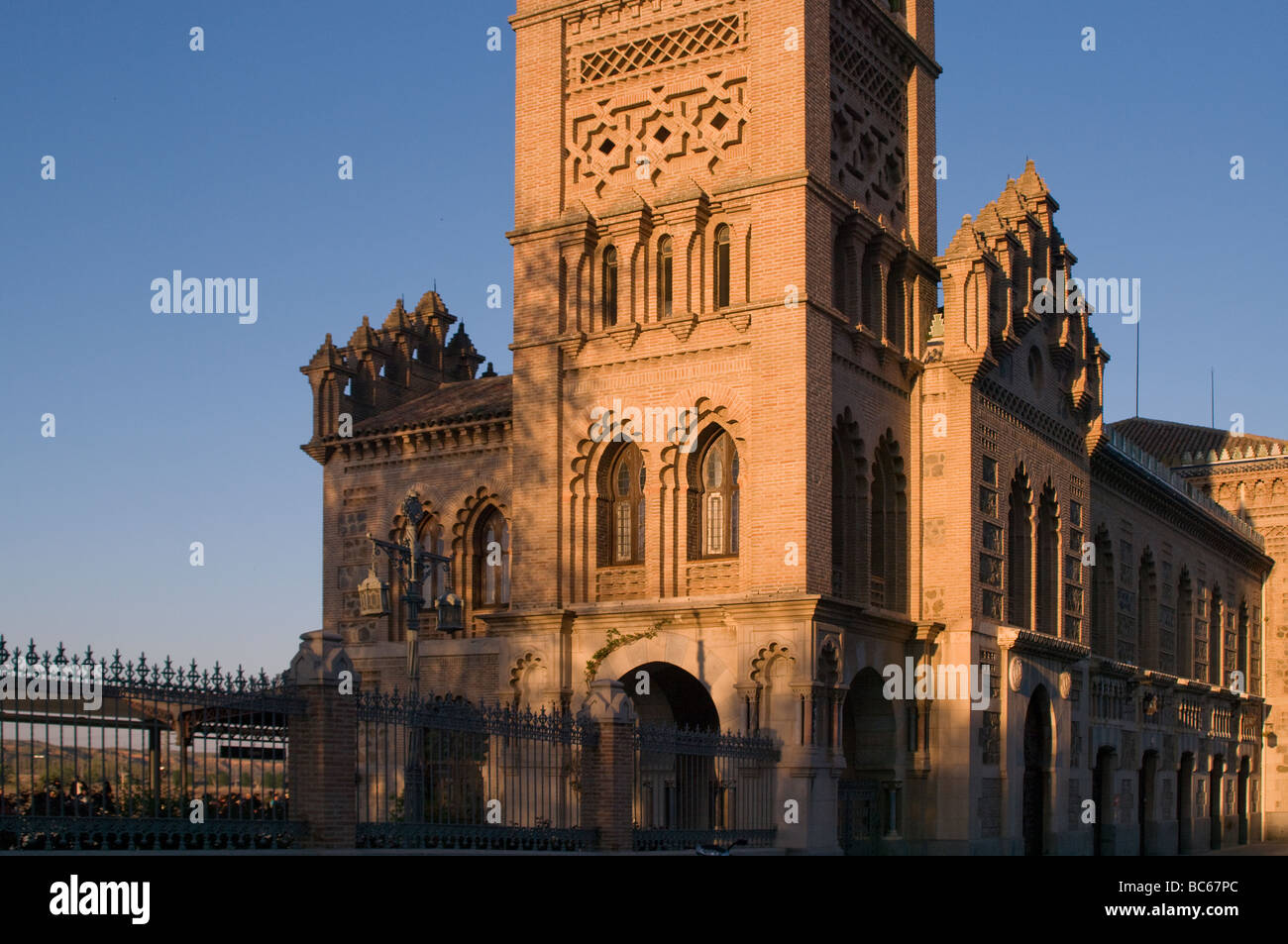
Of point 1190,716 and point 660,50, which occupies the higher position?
point 660,50

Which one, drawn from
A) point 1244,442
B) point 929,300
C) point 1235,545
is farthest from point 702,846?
point 1244,442

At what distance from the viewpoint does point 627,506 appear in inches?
1143

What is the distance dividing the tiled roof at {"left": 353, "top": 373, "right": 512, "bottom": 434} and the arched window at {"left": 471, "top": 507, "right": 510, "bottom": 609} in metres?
1.97

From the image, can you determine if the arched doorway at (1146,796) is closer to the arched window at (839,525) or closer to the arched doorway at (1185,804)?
the arched doorway at (1185,804)

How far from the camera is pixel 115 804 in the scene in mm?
15547

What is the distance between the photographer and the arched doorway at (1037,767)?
1296 inches

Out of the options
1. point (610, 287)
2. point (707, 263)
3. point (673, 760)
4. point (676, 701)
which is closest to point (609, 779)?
point (673, 760)

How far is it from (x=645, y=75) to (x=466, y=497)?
29.5 ft

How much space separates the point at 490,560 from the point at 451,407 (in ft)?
11.2

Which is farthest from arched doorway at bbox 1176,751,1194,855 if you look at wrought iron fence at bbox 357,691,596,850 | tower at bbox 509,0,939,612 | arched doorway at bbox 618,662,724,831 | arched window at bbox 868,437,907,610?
wrought iron fence at bbox 357,691,596,850

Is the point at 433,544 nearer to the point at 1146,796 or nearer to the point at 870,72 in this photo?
the point at 870,72

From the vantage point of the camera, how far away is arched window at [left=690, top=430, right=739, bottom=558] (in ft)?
91.6

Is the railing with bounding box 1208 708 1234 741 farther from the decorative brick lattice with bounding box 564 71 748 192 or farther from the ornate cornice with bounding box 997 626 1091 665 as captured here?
the decorative brick lattice with bounding box 564 71 748 192

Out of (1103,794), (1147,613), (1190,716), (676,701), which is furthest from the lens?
(1190,716)
